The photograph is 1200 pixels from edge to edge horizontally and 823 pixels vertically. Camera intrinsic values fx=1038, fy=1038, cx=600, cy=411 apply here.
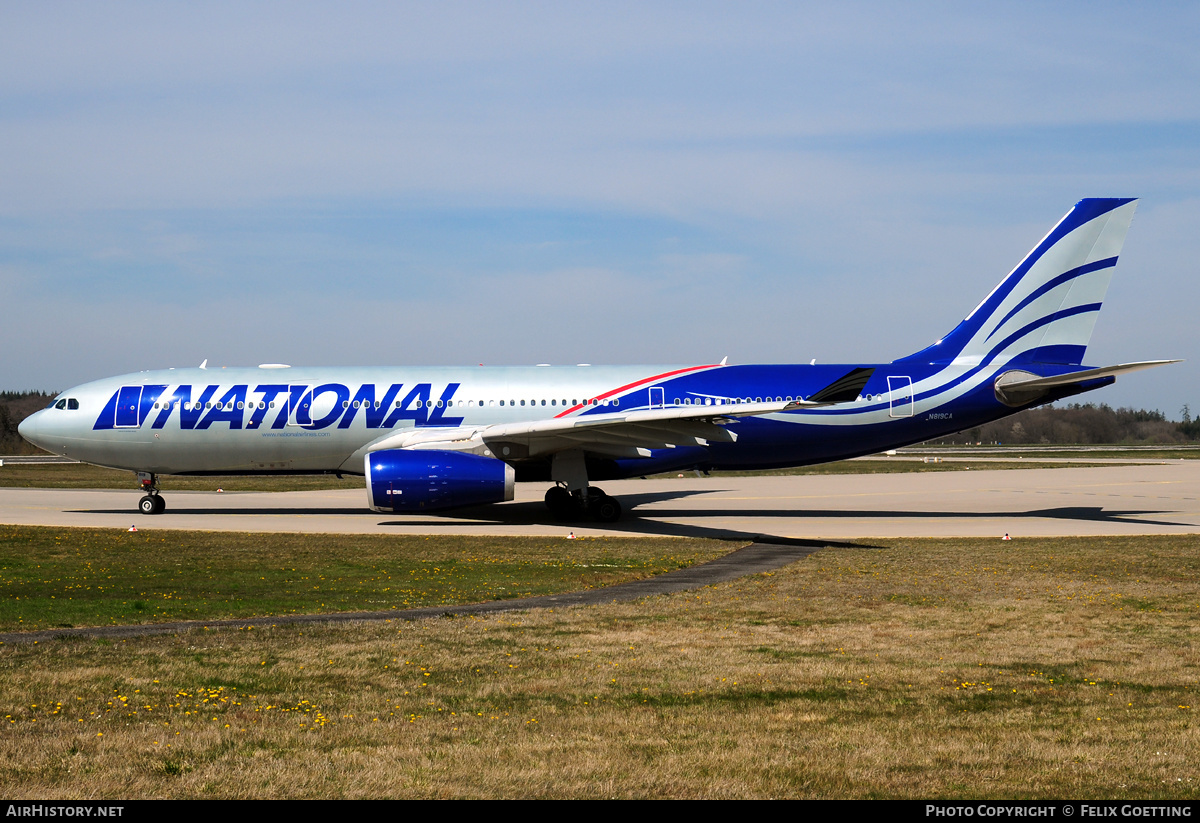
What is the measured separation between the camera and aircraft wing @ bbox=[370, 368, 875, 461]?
83.7ft

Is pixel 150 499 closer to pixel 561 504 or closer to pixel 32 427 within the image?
pixel 32 427

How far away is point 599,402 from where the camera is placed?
3016 cm

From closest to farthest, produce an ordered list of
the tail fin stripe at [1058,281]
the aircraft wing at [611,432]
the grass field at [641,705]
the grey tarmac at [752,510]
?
the grass field at [641,705] < the aircraft wing at [611,432] < the grey tarmac at [752,510] < the tail fin stripe at [1058,281]

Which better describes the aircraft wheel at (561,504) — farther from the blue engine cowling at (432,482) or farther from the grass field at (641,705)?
the grass field at (641,705)

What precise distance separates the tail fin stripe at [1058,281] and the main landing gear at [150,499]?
25011mm

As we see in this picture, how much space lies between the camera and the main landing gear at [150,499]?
30.5 m

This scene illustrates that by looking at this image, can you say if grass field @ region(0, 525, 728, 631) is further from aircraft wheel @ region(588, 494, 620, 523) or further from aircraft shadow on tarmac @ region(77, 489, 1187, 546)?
aircraft wheel @ region(588, 494, 620, 523)

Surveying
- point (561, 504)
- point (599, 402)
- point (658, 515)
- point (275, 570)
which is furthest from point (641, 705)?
point (658, 515)

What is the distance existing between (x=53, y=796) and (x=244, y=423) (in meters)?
24.0

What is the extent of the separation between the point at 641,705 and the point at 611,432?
17.9 metres

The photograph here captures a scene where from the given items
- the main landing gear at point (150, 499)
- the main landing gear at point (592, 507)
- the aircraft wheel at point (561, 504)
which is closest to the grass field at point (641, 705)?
the main landing gear at point (592, 507)

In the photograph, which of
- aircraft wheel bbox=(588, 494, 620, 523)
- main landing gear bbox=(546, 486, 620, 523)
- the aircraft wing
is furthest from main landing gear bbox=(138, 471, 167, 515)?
aircraft wheel bbox=(588, 494, 620, 523)

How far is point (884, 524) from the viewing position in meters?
28.5

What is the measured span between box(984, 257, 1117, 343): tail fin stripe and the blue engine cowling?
15392 millimetres
